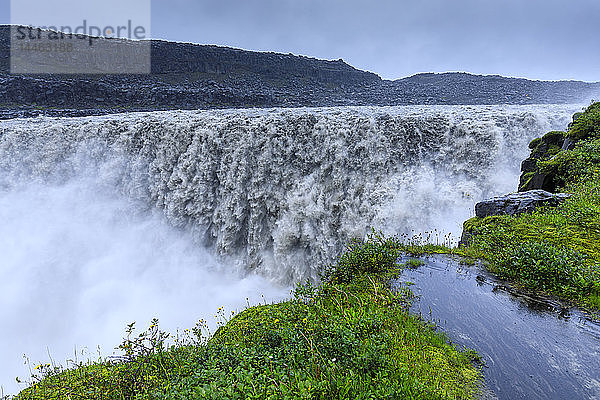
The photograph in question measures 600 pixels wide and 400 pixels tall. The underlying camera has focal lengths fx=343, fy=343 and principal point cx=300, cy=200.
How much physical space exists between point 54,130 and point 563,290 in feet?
79.0

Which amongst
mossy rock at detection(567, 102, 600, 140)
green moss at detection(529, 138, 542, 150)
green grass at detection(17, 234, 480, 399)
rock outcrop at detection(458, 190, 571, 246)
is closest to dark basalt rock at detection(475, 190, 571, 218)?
rock outcrop at detection(458, 190, 571, 246)

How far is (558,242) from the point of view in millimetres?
6031

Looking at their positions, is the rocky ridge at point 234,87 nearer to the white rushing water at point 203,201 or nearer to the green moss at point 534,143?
the white rushing water at point 203,201

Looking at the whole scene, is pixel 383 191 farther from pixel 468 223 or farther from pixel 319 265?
pixel 468 223

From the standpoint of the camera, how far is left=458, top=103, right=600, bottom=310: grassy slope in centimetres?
513

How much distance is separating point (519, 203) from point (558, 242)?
2.27m

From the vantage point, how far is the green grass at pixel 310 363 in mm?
3234

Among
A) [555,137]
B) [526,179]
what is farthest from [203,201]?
[555,137]

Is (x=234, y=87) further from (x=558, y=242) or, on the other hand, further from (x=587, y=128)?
(x=558, y=242)

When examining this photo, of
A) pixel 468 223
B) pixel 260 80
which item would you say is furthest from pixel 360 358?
pixel 260 80

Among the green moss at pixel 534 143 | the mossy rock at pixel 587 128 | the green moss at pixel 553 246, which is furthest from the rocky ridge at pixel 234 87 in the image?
the green moss at pixel 553 246

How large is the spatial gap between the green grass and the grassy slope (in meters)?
2.08

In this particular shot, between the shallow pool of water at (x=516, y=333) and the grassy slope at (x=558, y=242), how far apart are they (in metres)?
0.37

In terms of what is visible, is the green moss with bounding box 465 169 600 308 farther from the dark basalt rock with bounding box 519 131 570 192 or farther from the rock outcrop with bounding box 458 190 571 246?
the dark basalt rock with bounding box 519 131 570 192
